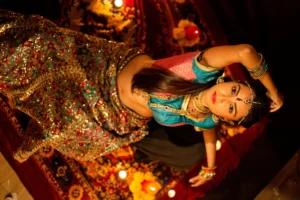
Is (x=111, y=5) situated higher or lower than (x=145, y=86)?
higher

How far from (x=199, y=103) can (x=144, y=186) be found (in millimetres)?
889

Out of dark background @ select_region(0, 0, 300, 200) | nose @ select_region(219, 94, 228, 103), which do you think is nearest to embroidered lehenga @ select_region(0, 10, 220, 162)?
nose @ select_region(219, 94, 228, 103)

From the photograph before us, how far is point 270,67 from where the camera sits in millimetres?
2195

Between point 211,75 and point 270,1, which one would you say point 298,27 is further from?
point 211,75

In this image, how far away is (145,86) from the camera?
136cm

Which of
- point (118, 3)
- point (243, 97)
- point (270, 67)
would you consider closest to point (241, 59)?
point (243, 97)

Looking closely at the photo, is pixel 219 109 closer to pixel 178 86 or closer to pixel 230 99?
pixel 230 99

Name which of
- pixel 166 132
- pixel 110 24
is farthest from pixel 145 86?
pixel 110 24

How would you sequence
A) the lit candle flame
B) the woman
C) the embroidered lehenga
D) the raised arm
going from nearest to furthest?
the raised arm → the woman → the embroidered lehenga → the lit candle flame

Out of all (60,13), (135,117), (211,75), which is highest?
(60,13)

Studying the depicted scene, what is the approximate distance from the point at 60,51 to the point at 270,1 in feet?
4.43

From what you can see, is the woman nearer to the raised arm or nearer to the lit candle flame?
the raised arm

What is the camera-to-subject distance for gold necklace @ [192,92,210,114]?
4.25 feet

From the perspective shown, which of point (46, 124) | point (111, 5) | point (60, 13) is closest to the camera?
point (46, 124)
